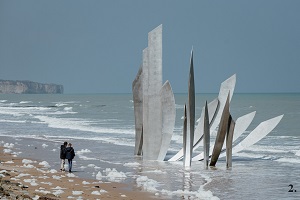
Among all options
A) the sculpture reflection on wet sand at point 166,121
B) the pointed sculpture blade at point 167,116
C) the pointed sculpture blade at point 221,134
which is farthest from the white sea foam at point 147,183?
the pointed sculpture blade at point 167,116

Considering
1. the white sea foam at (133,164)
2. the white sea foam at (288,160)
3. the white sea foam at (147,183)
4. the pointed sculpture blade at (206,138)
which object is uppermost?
the pointed sculpture blade at (206,138)

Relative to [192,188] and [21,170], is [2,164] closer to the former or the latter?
[21,170]

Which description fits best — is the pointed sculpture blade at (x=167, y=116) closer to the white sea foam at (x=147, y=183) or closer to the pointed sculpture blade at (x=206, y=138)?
the pointed sculpture blade at (x=206, y=138)

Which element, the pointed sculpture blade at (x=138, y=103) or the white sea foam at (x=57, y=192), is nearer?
the white sea foam at (x=57, y=192)

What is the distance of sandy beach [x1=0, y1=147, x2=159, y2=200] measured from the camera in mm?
11091

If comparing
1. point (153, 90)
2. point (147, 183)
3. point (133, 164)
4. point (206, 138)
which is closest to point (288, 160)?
point (206, 138)

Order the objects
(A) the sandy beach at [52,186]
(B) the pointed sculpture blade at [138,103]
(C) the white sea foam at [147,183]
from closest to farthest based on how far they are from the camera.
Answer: (A) the sandy beach at [52,186] → (C) the white sea foam at [147,183] → (B) the pointed sculpture blade at [138,103]

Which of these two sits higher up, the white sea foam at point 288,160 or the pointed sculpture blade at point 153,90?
the pointed sculpture blade at point 153,90

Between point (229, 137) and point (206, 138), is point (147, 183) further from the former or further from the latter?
point (229, 137)

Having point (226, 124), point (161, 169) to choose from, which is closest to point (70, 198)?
point (161, 169)

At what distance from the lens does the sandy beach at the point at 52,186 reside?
11091 millimetres

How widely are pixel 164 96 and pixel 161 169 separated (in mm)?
2423

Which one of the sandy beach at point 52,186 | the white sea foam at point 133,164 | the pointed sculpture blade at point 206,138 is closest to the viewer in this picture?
the sandy beach at point 52,186

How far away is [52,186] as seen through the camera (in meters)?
12.9
